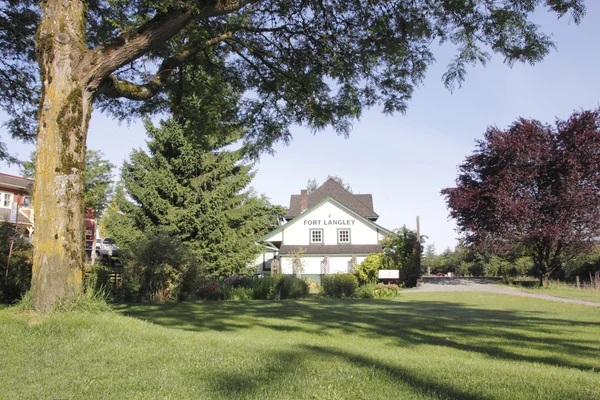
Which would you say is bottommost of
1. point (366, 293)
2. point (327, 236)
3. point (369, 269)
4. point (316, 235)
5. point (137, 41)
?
point (366, 293)

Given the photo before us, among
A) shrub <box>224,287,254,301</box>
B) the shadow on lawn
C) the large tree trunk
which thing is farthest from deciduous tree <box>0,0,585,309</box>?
shrub <box>224,287,254,301</box>

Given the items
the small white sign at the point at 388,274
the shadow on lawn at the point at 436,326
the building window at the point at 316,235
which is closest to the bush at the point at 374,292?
the small white sign at the point at 388,274

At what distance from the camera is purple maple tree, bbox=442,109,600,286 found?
24531mm

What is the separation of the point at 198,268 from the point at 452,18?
12503mm

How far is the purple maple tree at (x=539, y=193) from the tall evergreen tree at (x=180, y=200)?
47.8 feet

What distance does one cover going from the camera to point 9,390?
141 inches

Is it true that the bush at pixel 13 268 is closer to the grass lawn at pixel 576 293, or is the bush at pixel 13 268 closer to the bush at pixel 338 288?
the bush at pixel 338 288

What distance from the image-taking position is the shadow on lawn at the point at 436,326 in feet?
23.8

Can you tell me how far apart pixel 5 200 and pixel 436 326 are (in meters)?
42.7

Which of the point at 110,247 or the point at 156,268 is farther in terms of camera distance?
the point at 110,247

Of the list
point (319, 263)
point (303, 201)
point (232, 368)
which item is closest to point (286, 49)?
point (232, 368)

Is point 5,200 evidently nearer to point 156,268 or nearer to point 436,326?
point 156,268

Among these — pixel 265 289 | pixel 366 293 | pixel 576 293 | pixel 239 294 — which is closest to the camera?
pixel 239 294

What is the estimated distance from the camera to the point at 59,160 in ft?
18.8
